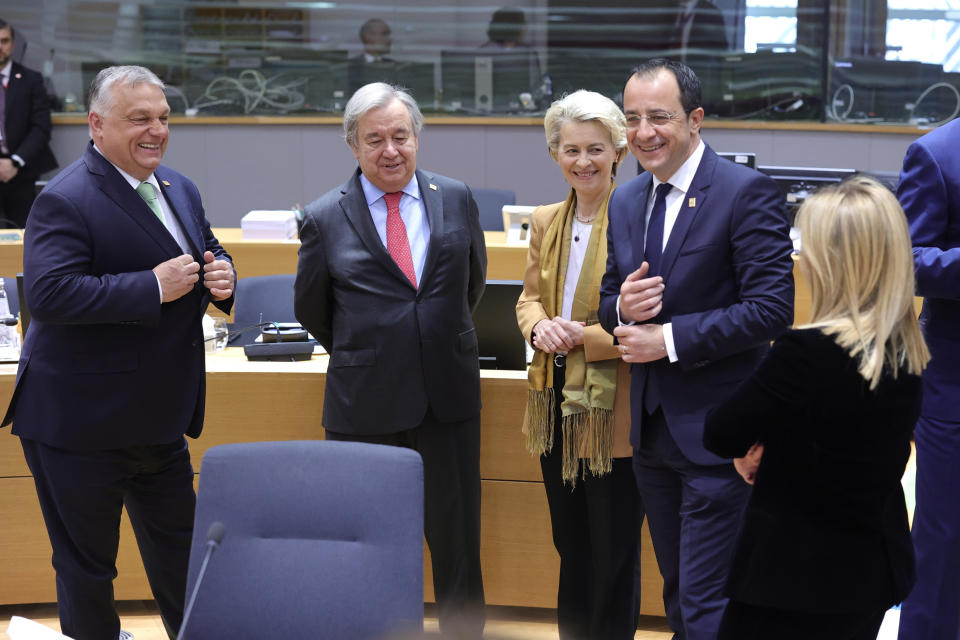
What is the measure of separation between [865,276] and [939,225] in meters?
0.90

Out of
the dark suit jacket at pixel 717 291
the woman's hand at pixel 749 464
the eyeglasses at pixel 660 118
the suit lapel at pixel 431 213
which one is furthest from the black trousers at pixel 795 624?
the suit lapel at pixel 431 213

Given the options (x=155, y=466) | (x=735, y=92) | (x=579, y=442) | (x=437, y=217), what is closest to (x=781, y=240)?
(x=579, y=442)

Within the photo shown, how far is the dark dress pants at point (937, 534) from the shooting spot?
2.58m

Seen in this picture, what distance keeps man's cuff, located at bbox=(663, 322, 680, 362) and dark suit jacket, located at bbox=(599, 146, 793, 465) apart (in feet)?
0.04

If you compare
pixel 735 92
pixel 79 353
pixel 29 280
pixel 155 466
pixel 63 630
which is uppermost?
pixel 735 92

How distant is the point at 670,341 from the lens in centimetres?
239

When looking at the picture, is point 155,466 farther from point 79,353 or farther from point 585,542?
point 585,542

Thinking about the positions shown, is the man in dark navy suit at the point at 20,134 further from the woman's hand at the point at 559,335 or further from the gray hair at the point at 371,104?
the woman's hand at the point at 559,335

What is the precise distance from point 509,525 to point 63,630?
138cm

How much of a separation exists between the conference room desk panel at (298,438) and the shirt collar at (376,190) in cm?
69

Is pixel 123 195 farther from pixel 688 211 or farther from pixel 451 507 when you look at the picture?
pixel 688 211

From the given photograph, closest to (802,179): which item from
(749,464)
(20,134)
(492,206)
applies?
(492,206)

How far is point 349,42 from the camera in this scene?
8.62 m

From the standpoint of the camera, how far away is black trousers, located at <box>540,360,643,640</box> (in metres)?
2.80
